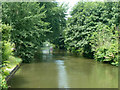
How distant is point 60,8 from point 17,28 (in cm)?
1148

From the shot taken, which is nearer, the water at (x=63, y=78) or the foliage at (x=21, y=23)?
the water at (x=63, y=78)

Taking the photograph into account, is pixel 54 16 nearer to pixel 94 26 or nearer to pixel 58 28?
pixel 58 28

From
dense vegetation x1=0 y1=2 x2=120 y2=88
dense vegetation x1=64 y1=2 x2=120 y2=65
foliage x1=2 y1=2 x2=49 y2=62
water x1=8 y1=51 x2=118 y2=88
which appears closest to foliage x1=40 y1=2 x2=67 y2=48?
dense vegetation x1=0 y1=2 x2=120 y2=88

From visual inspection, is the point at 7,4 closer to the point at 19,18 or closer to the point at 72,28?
the point at 19,18

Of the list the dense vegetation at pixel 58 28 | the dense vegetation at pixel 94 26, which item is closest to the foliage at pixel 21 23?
the dense vegetation at pixel 58 28

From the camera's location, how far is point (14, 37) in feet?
45.2

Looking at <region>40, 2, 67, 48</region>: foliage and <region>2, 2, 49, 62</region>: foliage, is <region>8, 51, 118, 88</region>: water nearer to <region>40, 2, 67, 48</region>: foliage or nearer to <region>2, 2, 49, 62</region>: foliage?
<region>2, 2, 49, 62</region>: foliage

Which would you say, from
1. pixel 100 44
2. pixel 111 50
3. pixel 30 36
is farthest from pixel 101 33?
pixel 30 36

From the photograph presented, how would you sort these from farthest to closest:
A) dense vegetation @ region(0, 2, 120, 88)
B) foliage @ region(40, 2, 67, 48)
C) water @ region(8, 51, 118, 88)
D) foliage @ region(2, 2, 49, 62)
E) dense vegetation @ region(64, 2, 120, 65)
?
foliage @ region(40, 2, 67, 48) → dense vegetation @ region(64, 2, 120, 65) → foliage @ region(2, 2, 49, 62) → dense vegetation @ region(0, 2, 120, 88) → water @ region(8, 51, 118, 88)

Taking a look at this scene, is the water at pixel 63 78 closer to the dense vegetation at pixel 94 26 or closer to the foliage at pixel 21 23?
the foliage at pixel 21 23

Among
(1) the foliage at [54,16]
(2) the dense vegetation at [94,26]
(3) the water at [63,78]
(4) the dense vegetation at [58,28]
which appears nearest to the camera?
(3) the water at [63,78]

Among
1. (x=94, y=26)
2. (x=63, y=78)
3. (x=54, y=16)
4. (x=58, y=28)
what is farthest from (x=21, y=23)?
(x=58, y=28)

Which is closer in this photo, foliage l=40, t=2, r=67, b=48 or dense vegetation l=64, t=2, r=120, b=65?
dense vegetation l=64, t=2, r=120, b=65

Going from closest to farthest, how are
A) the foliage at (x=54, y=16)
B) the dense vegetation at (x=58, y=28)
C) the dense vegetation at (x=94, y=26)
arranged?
the dense vegetation at (x=58, y=28) → the dense vegetation at (x=94, y=26) → the foliage at (x=54, y=16)
